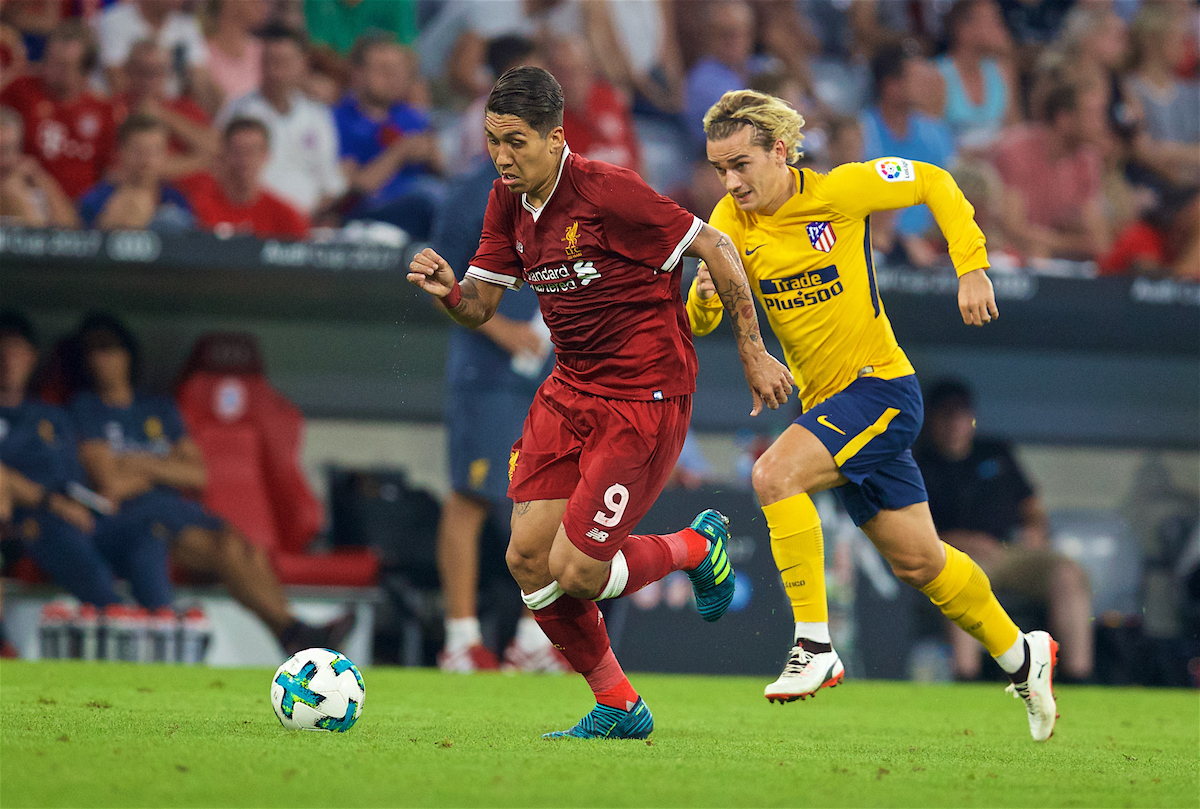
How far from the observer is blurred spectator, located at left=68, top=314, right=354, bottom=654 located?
7.86 metres

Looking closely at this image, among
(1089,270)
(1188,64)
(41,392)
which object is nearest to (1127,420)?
(1089,270)

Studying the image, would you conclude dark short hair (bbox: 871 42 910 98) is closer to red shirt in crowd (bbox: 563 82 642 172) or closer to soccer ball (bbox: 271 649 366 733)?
red shirt in crowd (bbox: 563 82 642 172)

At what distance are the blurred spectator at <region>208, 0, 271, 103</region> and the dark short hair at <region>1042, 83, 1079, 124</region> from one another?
18.6 feet

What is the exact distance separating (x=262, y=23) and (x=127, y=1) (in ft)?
2.98

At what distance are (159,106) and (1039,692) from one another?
6615mm

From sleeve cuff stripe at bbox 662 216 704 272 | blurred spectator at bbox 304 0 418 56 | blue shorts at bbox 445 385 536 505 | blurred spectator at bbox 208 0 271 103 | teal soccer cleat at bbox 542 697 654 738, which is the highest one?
blurred spectator at bbox 304 0 418 56

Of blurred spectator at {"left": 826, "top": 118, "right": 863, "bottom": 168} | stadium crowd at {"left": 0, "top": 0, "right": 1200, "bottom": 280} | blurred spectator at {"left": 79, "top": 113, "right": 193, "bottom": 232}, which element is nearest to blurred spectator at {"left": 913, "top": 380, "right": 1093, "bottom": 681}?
stadium crowd at {"left": 0, "top": 0, "right": 1200, "bottom": 280}

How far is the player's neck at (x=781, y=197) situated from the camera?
4.89m

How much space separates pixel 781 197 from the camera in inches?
193

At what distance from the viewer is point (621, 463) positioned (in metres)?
4.12

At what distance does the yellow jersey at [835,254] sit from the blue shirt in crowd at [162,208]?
13.8 feet

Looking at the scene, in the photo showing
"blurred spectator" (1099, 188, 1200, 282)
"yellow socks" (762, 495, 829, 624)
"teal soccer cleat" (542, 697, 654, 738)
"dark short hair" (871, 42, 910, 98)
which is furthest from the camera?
"dark short hair" (871, 42, 910, 98)

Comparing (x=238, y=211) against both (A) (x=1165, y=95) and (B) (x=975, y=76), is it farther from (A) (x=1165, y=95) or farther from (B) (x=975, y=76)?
(A) (x=1165, y=95)

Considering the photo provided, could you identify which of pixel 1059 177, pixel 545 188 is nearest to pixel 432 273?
pixel 545 188
